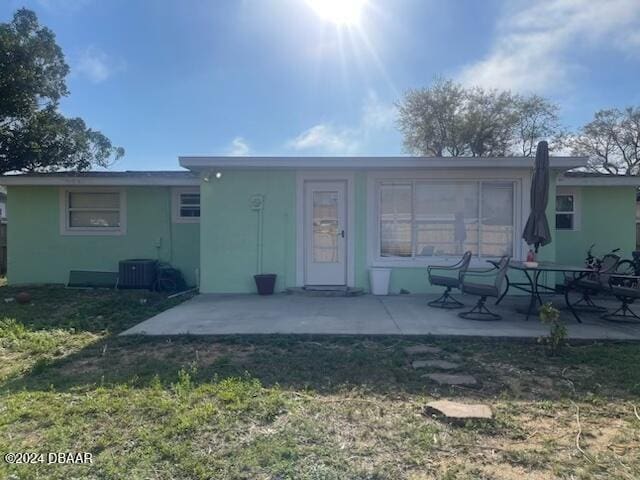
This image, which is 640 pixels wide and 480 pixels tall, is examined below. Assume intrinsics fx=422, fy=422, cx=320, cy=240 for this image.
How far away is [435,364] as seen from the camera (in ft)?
13.7

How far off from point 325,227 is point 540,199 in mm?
3813

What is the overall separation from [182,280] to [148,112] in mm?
5807

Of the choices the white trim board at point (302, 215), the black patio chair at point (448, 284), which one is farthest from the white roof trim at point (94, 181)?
the black patio chair at point (448, 284)

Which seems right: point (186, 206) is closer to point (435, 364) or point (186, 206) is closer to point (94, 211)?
point (94, 211)

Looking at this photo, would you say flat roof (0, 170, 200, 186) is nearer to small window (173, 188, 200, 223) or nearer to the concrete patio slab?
small window (173, 188, 200, 223)

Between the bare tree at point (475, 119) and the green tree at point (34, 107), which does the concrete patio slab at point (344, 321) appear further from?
the bare tree at point (475, 119)

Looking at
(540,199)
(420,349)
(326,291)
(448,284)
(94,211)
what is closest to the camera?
(420,349)

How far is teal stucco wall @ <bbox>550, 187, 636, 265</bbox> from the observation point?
9.98 m

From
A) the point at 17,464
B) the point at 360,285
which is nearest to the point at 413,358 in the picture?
the point at 17,464

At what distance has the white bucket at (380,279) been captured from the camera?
8102mm

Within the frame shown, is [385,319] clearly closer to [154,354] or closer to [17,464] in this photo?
[154,354]

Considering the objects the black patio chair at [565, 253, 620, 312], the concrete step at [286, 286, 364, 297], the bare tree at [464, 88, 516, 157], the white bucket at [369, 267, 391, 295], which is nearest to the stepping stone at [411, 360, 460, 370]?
the black patio chair at [565, 253, 620, 312]

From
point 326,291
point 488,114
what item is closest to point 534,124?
point 488,114

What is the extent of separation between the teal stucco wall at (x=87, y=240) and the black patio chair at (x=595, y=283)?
25.5 ft
